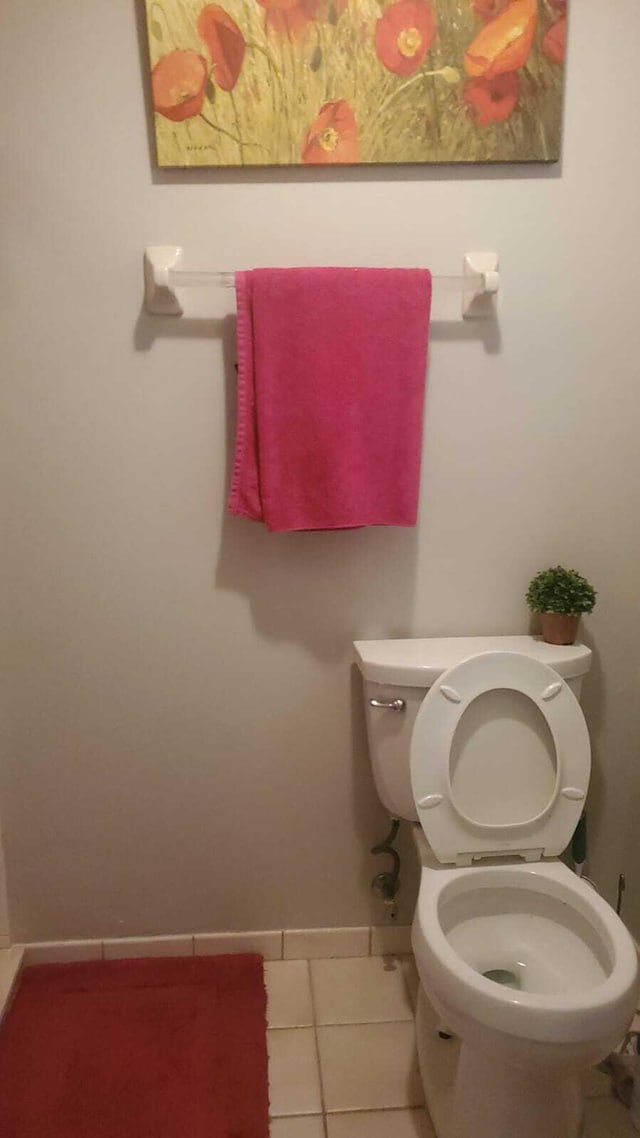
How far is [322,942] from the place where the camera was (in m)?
1.85

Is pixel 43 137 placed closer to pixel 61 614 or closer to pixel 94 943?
pixel 61 614

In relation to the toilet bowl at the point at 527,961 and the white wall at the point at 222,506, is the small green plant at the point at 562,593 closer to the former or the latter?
the white wall at the point at 222,506

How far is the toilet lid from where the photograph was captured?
4.89ft

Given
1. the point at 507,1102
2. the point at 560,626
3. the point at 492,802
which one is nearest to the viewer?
the point at 507,1102

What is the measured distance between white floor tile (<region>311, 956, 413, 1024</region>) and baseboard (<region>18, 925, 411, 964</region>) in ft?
0.09

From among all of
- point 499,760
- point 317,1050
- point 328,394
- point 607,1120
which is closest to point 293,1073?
point 317,1050

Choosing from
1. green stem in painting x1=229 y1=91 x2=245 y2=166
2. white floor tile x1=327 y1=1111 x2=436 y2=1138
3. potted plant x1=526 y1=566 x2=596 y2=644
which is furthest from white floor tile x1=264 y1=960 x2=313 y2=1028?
green stem in painting x1=229 y1=91 x2=245 y2=166

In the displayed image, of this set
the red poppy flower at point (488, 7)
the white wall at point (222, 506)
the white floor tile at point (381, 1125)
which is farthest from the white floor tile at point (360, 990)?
the red poppy flower at point (488, 7)

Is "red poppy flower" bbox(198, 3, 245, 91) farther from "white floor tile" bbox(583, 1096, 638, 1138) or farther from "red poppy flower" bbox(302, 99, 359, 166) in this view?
"white floor tile" bbox(583, 1096, 638, 1138)

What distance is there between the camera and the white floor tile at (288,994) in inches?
66.5

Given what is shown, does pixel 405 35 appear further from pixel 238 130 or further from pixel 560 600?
pixel 560 600

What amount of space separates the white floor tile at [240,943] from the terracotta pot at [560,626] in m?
0.93

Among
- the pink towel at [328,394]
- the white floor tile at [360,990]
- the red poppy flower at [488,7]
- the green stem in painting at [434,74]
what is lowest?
the white floor tile at [360,990]

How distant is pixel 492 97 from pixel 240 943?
6.02 feet
